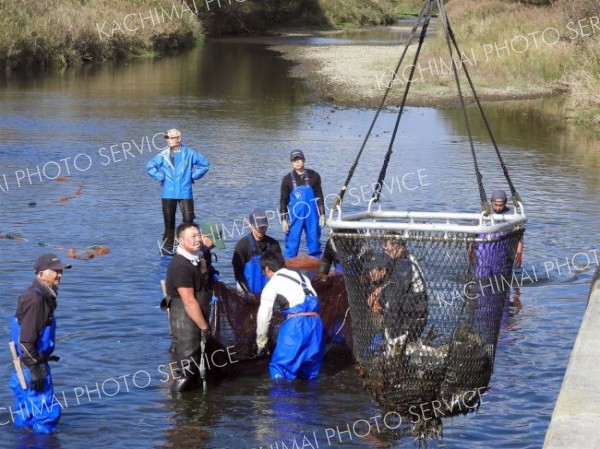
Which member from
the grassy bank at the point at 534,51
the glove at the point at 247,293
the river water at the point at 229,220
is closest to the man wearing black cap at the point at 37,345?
the river water at the point at 229,220

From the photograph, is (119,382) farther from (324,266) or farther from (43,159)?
(43,159)

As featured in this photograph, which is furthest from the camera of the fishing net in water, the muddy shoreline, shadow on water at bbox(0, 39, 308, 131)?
the muddy shoreline

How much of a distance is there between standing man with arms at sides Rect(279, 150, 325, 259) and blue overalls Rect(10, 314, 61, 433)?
5.94 meters

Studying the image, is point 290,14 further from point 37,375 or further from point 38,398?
point 37,375

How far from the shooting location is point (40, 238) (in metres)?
16.2

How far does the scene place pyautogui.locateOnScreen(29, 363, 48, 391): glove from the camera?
8.15m

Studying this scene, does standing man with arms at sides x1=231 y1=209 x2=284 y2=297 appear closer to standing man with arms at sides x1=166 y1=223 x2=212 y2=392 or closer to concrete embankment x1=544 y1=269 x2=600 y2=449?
standing man with arms at sides x1=166 y1=223 x2=212 y2=392

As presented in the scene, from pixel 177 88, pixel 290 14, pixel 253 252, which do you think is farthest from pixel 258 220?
pixel 290 14

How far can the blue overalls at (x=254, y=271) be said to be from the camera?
11.7 metres

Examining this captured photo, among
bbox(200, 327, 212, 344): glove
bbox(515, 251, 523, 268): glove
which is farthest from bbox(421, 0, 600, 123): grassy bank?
bbox(200, 327, 212, 344): glove

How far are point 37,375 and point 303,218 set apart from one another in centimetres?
657

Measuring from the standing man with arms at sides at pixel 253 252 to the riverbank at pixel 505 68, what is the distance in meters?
20.7

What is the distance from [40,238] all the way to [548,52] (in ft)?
89.5

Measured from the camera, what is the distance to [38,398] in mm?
8414
